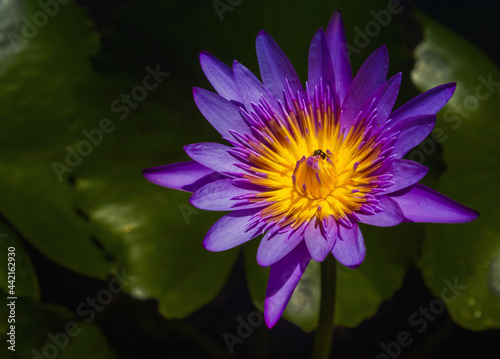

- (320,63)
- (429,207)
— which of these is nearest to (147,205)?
(320,63)

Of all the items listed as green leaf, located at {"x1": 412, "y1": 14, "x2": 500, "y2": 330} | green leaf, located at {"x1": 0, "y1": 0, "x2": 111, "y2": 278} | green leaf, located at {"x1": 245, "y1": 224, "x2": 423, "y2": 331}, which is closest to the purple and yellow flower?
green leaf, located at {"x1": 245, "y1": 224, "x2": 423, "y2": 331}

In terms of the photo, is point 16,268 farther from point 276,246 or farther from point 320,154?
point 320,154

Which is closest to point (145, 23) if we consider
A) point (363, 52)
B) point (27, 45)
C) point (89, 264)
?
point (27, 45)

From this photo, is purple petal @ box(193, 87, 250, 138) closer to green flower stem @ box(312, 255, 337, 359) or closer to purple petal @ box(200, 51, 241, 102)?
purple petal @ box(200, 51, 241, 102)

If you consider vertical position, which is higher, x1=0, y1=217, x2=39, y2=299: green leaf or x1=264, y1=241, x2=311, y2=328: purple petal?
x1=0, y1=217, x2=39, y2=299: green leaf

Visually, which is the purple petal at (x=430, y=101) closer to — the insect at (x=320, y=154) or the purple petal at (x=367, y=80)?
the purple petal at (x=367, y=80)

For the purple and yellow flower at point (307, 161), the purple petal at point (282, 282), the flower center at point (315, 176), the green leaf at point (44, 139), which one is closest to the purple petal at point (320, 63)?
the purple and yellow flower at point (307, 161)
